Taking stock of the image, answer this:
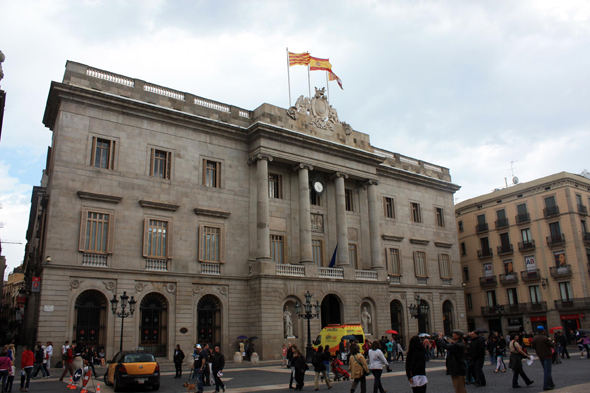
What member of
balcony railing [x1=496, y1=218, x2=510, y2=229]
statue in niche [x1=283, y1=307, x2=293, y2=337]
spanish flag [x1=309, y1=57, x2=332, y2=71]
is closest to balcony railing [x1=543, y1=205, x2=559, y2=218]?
balcony railing [x1=496, y1=218, x2=510, y2=229]

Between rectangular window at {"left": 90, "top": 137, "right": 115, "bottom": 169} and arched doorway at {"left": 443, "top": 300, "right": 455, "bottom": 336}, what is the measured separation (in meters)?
32.7

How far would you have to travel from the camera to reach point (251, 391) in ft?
56.5

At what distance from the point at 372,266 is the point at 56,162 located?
2407 cm

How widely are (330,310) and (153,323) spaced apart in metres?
13.7

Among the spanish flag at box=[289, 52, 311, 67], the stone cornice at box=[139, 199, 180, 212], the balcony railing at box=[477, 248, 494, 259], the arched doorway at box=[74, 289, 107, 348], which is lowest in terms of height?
the arched doorway at box=[74, 289, 107, 348]

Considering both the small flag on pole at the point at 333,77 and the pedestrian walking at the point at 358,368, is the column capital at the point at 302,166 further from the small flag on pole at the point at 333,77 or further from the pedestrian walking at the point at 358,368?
the pedestrian walking at the point at 358,368

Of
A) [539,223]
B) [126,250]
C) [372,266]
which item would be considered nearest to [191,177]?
[126,250]

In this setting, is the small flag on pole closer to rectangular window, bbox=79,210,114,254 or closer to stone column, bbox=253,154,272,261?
stone column, bbox=253,154,272,261

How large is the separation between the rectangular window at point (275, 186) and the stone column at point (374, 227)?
327 inches

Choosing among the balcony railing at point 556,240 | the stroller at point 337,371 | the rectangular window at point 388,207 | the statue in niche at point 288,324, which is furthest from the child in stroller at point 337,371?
the balcony railing at point 556,240

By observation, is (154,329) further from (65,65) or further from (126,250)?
(65,65)

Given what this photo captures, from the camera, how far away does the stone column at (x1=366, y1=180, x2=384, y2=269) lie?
39500 millimetres

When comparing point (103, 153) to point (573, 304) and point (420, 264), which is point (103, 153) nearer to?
point (420, 264)

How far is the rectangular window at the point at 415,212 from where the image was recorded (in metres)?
46.4
